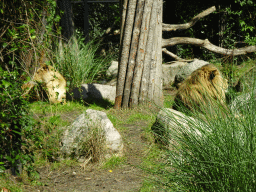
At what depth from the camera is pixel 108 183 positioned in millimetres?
3152

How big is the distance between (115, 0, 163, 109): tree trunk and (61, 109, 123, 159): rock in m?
1.58

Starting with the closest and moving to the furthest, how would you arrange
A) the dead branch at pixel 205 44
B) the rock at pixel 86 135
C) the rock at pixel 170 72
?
the rock at pixel 86 135, the dead branch at pixel 205 44, the rock at pixel 170 72

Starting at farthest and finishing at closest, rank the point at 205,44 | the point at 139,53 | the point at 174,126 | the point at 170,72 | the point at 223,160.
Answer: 1. the point at 170,72
2. the point at 205,44
3. the point at 139,53
4. the point at 174,126
5. the point at 223,160

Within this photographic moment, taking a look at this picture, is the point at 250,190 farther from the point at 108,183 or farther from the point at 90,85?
the point at 90,85

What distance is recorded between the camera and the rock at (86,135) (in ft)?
11.9

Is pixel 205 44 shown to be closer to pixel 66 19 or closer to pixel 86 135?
pixel 66 19

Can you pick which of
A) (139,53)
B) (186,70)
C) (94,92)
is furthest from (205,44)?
(94,92)

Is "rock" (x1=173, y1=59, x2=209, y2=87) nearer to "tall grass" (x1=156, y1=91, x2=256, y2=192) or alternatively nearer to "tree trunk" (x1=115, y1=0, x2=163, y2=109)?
"tree trunk" (x1=115, y1=0, x2=163, y2=109)

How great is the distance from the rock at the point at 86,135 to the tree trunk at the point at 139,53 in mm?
1578

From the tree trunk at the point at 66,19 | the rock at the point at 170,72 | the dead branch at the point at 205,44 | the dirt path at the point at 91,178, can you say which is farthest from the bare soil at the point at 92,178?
the tree trunk at the point at 66,19

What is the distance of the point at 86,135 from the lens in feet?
11.8

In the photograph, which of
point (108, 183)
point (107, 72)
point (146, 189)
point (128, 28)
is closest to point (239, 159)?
point (146, 189)

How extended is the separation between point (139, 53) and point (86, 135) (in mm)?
2196

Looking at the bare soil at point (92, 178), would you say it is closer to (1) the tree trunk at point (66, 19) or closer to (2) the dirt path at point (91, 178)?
(2) the dirt path at point (91, 178)
